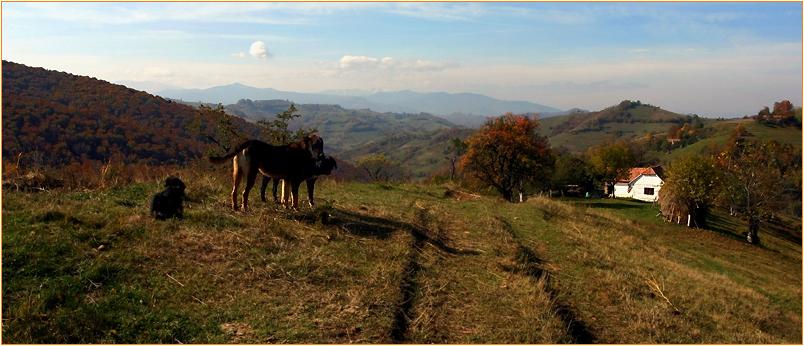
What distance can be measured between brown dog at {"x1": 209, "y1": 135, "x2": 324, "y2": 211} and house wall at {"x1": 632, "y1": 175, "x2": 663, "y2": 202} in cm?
7955

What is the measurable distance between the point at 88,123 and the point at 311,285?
51748mm

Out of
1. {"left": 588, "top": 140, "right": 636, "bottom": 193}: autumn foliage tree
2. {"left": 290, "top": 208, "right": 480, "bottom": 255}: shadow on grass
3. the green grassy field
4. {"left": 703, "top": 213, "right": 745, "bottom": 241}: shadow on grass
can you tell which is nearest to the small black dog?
the green grassy field

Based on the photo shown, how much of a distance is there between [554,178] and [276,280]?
65449mm

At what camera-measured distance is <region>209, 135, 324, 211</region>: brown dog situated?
10.7 m

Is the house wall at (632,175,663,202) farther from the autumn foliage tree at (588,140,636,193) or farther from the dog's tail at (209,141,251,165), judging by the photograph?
the dog's tail at (209,141,251,165)

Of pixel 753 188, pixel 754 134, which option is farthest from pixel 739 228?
pixel 754 134

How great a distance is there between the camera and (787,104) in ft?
472

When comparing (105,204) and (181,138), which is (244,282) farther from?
(181,138)

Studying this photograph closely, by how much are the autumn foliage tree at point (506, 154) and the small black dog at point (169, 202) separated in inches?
1404

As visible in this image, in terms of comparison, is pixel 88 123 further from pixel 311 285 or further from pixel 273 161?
pixel 311 285

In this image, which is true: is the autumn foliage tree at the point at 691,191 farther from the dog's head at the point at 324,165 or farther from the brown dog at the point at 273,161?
the brown dog at the point at 273,161

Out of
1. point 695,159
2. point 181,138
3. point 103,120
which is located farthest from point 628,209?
point 103,120

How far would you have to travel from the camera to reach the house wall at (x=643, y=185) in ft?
262

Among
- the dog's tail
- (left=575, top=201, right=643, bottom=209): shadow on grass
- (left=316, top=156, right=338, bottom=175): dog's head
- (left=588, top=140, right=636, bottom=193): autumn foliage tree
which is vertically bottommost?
(left=575, top=201, right=643, bottom=209): shadow on grass
